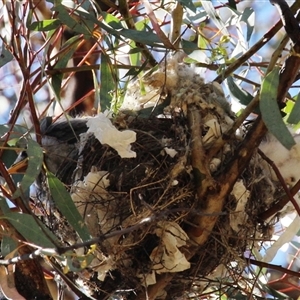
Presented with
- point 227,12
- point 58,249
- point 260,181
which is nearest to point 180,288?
point 260,181

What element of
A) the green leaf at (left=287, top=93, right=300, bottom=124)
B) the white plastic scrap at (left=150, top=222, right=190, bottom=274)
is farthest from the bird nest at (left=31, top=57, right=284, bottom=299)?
the green leaf at (left=287, top=93, right=300, bottom=124)

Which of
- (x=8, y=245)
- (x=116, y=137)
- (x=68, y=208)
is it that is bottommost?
(x=8, y=245)

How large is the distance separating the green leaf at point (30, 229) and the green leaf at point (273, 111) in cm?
52

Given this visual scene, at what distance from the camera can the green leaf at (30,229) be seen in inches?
58.9

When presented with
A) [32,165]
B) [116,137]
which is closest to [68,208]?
[32,165]

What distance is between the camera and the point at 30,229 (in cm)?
153

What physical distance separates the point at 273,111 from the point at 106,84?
2.19ft

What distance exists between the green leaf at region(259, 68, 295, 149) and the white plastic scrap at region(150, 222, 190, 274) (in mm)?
405

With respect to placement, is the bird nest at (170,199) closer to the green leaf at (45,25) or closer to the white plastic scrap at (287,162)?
the white plastic scrap at (287,162)

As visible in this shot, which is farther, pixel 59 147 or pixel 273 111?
pixel 59 147

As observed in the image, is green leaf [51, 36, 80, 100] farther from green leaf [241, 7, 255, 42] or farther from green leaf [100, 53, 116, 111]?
green leaf [241, 7, 255, 42]

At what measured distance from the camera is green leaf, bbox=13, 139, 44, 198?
5.28ft

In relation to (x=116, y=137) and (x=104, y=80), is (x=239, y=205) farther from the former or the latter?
(x=104, y=80)

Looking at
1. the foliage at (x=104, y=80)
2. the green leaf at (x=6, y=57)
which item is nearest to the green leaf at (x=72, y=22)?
the foliage at (x=104, y=80)
